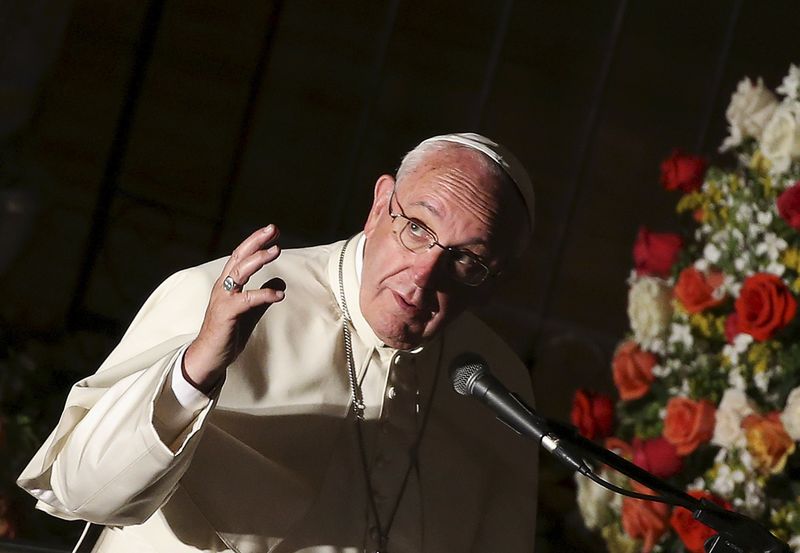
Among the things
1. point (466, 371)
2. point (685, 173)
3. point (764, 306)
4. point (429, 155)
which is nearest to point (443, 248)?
point (429, 155)

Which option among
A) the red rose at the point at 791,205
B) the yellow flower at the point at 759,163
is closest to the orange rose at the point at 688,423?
the red rose at the point at 791,205

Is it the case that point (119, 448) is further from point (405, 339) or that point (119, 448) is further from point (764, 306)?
point (764, 306)

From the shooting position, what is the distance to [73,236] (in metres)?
4.12

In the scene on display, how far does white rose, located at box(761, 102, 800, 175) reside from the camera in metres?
3.38

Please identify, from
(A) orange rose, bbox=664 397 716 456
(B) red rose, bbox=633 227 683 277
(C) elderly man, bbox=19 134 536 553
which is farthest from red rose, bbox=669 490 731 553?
(B) red rose, bbox=633 227 683 277

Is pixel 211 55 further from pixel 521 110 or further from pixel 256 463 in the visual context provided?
pixel 256 463

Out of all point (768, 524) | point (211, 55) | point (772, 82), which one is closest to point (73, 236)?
point (211, 55)

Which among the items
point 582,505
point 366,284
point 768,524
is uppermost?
point 366,284

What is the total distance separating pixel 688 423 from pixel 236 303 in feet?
6.33

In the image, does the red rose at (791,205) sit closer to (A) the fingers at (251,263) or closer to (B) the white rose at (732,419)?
(B) the white rose at (732,419)

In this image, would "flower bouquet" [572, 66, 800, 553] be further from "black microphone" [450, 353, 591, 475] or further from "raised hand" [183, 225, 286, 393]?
"raised hand" [183, 225, 286, 393]

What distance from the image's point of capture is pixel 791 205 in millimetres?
3252

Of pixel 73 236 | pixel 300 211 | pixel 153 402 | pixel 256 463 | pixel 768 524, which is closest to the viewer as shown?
pixel 153 402

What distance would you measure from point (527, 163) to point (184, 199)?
1392 millimetres
